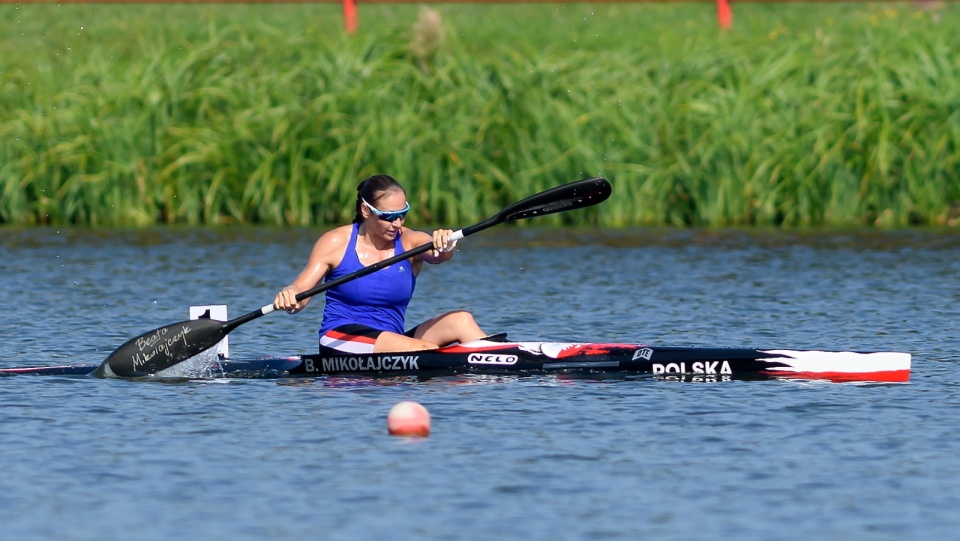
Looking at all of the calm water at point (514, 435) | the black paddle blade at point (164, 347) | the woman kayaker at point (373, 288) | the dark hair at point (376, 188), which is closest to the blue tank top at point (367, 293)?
the woman kayaker at point (373, 288)

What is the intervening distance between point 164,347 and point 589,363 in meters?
2.79

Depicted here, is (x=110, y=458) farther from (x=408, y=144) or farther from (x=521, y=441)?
(x=408, y=144)

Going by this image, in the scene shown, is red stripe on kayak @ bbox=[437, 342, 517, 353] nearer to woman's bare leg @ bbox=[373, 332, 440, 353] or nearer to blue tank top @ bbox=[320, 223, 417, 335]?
woman's bare leg @ bbox=[373, 332, 440, 353]

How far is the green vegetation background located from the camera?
64.7 ft

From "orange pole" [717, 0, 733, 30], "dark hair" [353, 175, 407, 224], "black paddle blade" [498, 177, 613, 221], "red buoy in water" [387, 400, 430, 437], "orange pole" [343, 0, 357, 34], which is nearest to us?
"red buoy in water" [387, 400, 430, 437]

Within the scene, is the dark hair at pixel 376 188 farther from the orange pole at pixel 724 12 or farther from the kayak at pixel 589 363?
Result: the orange pole at pixel 724 12

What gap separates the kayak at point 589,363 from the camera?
10641mm

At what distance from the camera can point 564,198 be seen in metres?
12.2

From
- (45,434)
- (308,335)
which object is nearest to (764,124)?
(308,335)

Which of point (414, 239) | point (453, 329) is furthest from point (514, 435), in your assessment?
point (414, 239)

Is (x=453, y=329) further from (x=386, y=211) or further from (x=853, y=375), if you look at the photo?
(x=853, y=375)

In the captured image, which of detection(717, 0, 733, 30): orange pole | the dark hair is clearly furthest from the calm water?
detection(717, 0, 733, 30): orange pole

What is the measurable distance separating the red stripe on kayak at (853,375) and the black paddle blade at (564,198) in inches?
81.0
